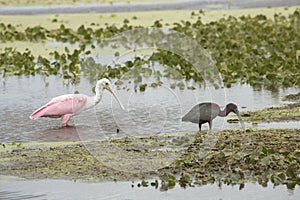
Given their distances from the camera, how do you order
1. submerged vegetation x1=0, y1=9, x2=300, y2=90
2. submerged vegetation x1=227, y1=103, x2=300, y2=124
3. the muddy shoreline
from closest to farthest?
1. submerged vegetation x1=227, y1=103, x2=300, y2=124
2. submerged vegetation x1=0, y1=9, x2=300, y2=90
3. the muddy shoreline

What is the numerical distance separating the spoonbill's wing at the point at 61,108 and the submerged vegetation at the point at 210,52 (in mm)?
2015

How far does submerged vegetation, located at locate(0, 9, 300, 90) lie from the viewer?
1330 cm

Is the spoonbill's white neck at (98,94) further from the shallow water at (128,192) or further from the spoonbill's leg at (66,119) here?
the shallow water at (128,192)

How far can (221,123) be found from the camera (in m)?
10.2

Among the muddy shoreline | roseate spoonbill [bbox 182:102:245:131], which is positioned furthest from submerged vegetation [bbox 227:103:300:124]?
the muddy shoreline

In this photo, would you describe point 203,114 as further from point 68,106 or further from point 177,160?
point 68,106

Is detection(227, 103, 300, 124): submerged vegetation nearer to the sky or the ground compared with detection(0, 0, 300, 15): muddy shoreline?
nearer to the ground

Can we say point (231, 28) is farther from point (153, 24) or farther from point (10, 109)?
point (10, 109)

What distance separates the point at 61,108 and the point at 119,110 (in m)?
0.72

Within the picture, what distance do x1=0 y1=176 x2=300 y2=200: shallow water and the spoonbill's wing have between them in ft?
9.65

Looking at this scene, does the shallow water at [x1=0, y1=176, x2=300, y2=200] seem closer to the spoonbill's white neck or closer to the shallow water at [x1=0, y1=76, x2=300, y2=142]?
the shallow water at [x1=0, y1=76, x2=300, y2=142]

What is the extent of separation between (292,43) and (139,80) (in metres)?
3.59

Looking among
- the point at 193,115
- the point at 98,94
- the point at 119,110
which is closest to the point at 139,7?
the point at 119,110

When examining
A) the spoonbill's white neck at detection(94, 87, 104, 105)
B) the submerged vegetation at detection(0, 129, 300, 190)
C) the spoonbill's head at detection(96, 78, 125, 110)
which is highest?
the spoonbill's head at detection(96, 78, 125, 110)
